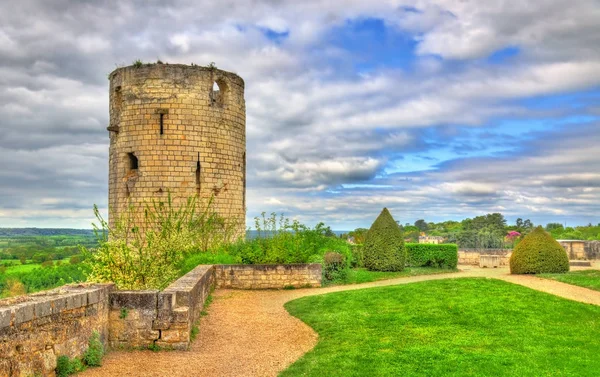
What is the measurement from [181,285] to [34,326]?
3487 mm

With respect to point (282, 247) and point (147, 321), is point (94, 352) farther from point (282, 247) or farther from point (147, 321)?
point (282, 247)

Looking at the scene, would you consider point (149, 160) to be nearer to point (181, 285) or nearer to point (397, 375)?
point (181, 285)

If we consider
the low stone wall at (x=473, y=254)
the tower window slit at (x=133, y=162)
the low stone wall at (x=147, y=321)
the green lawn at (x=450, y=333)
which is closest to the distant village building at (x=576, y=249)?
the low stone wall at (x=473, y=254)

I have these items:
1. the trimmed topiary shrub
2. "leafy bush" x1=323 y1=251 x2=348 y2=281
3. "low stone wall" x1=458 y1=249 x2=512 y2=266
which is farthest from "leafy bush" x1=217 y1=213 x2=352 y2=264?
"low stone wall" x1=458 y1=249 x2=512 y2=266

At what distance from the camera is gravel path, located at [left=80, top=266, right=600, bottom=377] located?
21.1ft

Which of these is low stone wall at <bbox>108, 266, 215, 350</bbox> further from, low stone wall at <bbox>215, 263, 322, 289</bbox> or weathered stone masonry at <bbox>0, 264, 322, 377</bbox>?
low stone wall at <bbox>215, 263, 322, 289</bbox>

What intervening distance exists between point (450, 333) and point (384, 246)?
37.5ft

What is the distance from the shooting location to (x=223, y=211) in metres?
17.9

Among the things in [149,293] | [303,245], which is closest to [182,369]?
[149,293]

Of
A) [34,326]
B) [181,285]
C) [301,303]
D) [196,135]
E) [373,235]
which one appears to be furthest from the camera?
[373,235]

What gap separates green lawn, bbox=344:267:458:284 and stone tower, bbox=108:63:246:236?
4.75 metres

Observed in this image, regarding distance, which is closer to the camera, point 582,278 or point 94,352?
point 94,352

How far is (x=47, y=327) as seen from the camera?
215 inches

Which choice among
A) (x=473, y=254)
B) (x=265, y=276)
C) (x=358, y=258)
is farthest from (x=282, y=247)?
(x=473, y=254)
